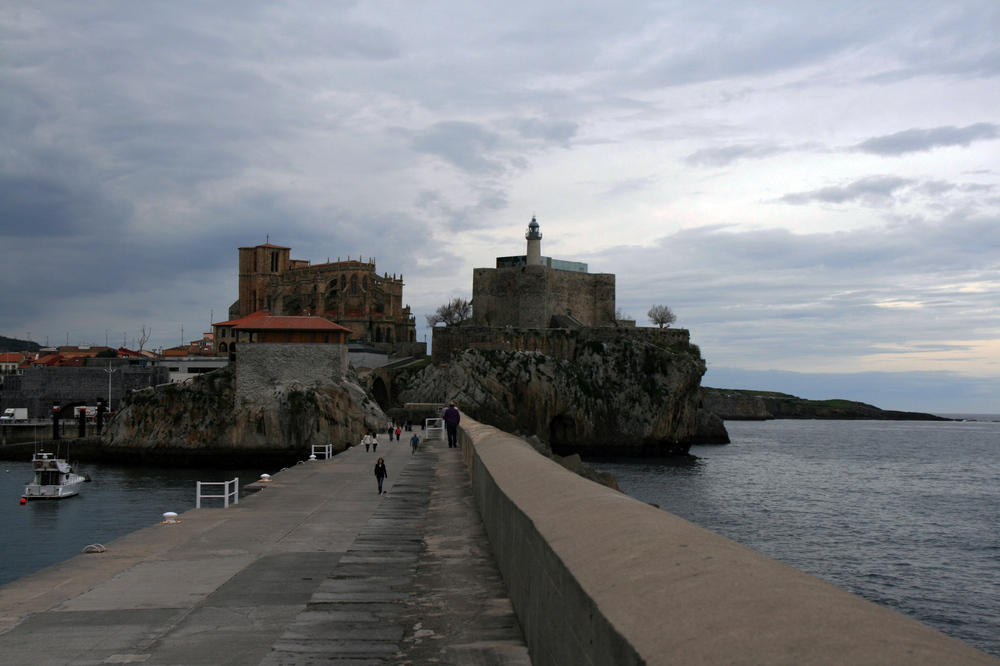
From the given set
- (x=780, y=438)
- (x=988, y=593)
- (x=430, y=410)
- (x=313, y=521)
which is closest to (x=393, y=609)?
(x=313, y=521)

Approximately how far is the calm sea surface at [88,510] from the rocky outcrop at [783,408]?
356 ft

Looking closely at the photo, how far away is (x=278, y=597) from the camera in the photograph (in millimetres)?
7543

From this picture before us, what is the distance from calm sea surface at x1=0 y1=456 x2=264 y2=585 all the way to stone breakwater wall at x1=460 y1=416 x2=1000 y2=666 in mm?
24710

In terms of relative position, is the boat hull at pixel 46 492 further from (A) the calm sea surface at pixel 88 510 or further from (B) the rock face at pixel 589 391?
(B) the rock face at pixel 589 391

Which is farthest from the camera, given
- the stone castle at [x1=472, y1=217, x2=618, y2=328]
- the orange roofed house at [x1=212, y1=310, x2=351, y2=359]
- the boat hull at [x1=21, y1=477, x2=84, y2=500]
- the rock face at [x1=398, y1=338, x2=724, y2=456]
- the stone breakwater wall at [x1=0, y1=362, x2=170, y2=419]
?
the stone breakwater wall at [x1=0, y1=362, x2=170, y2=419]

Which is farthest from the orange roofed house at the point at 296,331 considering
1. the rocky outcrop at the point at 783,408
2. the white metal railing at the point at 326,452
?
the rocky outcrop at the point at 783,408

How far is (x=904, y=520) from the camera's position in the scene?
1377 inches

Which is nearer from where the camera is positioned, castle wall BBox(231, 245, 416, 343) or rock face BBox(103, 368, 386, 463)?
rock face BBox(103, 368, 386, 463)

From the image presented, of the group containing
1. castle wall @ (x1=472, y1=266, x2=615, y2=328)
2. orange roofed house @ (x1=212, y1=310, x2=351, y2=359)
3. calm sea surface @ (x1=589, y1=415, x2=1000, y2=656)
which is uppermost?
castle wall @ (x1=472, y1=266, x2=615, y2=328)

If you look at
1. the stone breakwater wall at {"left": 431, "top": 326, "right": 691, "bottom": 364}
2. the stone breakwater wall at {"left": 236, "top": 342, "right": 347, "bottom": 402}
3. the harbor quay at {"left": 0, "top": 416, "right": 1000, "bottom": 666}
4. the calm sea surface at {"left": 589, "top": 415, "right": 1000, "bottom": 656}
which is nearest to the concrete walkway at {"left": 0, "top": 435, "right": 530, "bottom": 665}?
the harbor quay at {"left": 0, "top": 416, "right": 1000, "bottom": 666}

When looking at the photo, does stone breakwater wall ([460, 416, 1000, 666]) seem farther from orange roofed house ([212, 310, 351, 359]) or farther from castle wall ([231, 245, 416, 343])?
castle wall ([231, 245, 416, 343])

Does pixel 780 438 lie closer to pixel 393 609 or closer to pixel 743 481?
pixel 743 481

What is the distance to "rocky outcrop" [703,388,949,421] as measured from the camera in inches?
5994

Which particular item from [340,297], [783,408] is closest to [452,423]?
[340,297]
